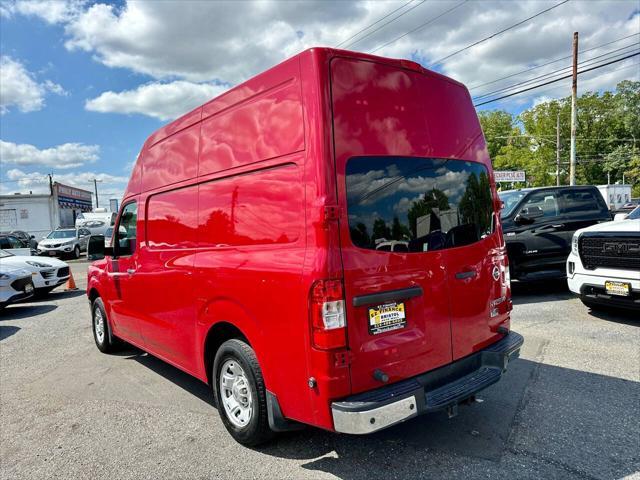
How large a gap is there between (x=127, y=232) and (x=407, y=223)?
11.2 ft

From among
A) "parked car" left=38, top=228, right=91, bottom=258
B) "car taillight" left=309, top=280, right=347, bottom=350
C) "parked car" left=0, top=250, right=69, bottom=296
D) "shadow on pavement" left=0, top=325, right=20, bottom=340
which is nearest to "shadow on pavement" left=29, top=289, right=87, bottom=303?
"parked car" left=0, top=250, right=69, bottom=296

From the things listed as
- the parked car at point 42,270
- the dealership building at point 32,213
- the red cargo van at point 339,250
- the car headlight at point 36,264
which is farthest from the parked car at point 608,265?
the dealership building at point 32,213

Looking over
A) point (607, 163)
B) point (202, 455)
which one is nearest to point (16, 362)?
point (202, 455)

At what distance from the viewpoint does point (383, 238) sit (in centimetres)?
272

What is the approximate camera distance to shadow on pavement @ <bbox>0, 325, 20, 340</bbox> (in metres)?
7.46

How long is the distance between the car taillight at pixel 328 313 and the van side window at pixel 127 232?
2.93 meters

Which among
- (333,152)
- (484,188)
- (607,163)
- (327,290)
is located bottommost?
(327,290)

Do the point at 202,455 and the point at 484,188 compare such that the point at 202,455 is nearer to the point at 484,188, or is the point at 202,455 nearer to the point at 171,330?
the point at 171,330

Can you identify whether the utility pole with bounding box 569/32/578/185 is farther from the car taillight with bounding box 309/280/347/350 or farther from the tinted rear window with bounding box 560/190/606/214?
the car taillight with bounding box 309/280/347/350

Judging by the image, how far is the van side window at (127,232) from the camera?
4762mm

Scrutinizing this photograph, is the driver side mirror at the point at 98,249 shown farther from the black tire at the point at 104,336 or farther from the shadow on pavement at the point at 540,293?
the shadow on pavement at the point at 540,293

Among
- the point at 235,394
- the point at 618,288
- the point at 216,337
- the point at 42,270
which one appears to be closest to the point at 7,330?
the point at 42,270

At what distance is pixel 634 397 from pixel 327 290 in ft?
10.2

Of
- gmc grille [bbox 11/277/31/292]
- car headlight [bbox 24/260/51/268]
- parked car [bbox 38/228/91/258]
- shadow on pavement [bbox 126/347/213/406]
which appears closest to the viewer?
shadow on pavement [bbox 126/347/213/406]
